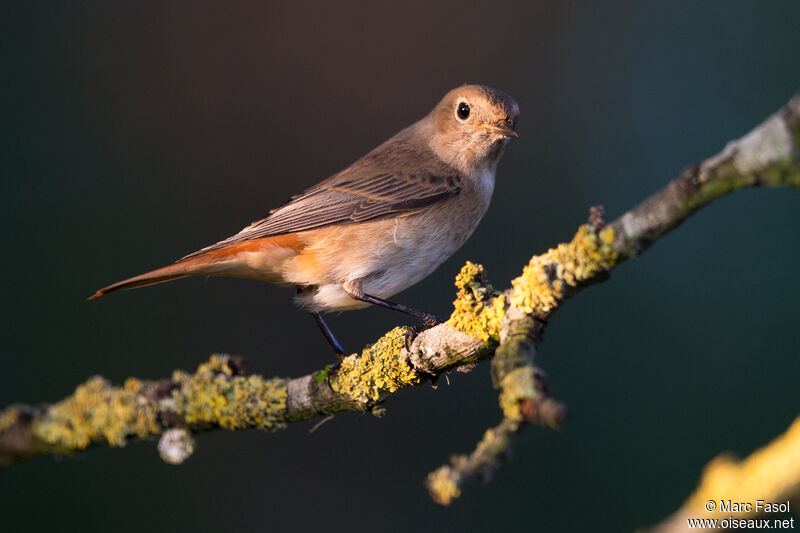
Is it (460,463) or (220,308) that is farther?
(220,308)

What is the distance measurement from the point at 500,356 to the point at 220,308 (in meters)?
3.82

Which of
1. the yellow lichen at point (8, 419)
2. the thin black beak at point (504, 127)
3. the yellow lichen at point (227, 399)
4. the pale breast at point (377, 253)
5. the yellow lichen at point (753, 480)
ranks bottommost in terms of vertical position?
the yellow lichen at point (753, 480)

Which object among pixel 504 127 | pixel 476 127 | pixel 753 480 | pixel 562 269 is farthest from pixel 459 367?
pixel 476 127

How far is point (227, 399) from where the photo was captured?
2.66 meters

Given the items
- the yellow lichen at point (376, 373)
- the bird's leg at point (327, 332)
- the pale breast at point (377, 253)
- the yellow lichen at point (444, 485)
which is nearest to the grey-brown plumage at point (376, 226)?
the pale breast at point (377, 253)

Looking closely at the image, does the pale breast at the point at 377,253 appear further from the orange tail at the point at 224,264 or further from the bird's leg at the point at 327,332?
the bird's leg at the point at 327,332

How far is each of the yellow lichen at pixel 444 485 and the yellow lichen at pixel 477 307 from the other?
73cm

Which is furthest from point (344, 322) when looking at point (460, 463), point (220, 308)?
point (460, 463)

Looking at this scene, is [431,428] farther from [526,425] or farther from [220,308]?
[526,425]

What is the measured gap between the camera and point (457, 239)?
3725 mm

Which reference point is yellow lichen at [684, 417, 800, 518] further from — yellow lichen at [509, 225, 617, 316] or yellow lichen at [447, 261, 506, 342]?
yellow lichen at [447, 261, 506, 342]

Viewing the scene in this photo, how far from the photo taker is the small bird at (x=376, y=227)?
11.6ft

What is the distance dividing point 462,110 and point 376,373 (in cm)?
202

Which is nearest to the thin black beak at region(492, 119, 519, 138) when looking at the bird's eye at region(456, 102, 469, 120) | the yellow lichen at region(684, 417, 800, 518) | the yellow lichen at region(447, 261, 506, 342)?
the bird's eye at region(456, 102, 469, 120)
